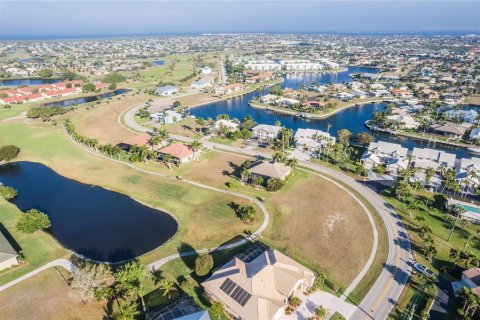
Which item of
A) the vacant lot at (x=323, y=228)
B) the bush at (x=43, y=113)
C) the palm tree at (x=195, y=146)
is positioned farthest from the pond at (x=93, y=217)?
the bush at (x=43, y=113)

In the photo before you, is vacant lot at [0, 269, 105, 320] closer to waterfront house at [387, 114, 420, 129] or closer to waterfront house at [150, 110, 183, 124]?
waterfront house at [150, 110, 183, 124]

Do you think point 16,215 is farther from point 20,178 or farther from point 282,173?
point 282,173

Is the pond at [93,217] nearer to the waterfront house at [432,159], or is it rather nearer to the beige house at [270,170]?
the beige house at [270,170]

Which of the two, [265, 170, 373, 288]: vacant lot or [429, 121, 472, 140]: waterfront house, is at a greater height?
[429, 121, 472, 140]: waterfront house

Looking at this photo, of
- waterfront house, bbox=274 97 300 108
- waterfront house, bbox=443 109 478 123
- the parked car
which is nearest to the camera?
the parked car

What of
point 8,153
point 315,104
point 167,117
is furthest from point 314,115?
point 8,153

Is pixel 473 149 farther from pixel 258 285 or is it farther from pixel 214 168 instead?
pixel 258 285

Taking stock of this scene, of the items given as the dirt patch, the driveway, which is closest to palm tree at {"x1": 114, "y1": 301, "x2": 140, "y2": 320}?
the driveway

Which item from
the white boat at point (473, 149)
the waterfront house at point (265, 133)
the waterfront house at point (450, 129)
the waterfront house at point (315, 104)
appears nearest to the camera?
the white boat at point (473, 149)
